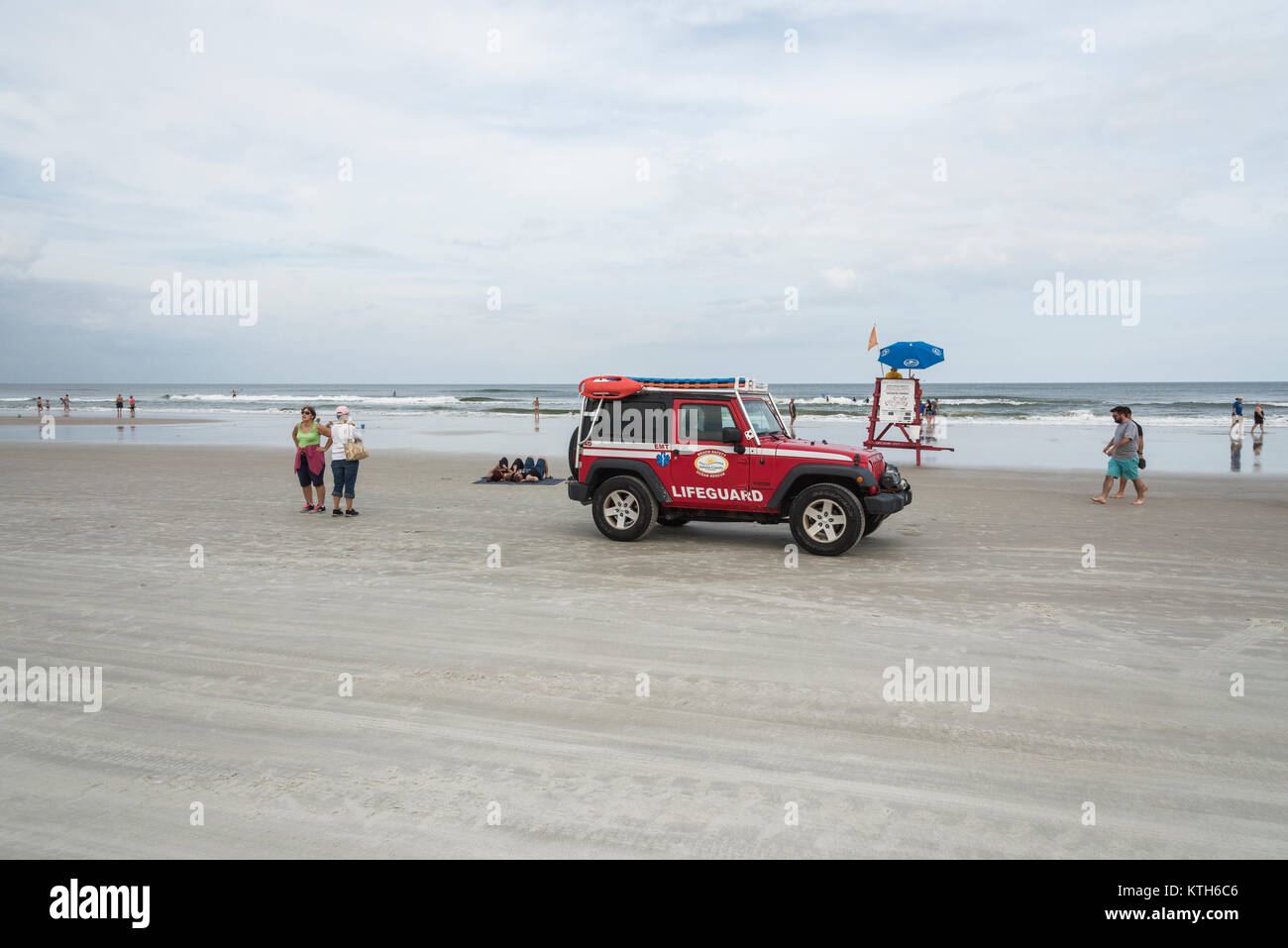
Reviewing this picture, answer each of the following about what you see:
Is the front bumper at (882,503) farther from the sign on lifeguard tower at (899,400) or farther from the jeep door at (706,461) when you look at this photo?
the sign on lifeguard tower at (899,400)

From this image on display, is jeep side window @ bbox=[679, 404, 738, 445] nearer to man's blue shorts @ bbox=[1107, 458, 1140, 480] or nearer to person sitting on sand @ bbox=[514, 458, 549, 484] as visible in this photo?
person sitting on sand @ bbox=[514, 458, 549, 484]

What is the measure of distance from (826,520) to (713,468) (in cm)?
152

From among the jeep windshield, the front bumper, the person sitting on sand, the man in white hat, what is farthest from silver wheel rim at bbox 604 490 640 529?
the person sitting on sand

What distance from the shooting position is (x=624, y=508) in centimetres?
1105

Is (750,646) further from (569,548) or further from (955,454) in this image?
(955,454)

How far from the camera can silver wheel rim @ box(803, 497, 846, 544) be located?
1009 cm

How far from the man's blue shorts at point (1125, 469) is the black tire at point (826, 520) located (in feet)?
23.5

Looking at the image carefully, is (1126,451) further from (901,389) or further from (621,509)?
(621,509)

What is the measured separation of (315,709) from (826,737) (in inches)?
116

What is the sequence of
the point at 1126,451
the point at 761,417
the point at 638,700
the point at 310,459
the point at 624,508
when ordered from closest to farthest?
the point at 638,700
the point at 761,417
the point at 624,508
the point at 310,459
the point at 1126,451

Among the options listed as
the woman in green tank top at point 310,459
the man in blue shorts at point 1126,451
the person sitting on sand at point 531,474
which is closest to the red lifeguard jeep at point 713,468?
the woman in green tank top at point 310,459

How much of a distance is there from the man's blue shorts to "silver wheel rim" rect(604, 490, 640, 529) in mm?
8959

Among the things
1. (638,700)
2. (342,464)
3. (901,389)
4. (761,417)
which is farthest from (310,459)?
(901,389)

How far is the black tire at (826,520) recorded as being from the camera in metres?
9.95
